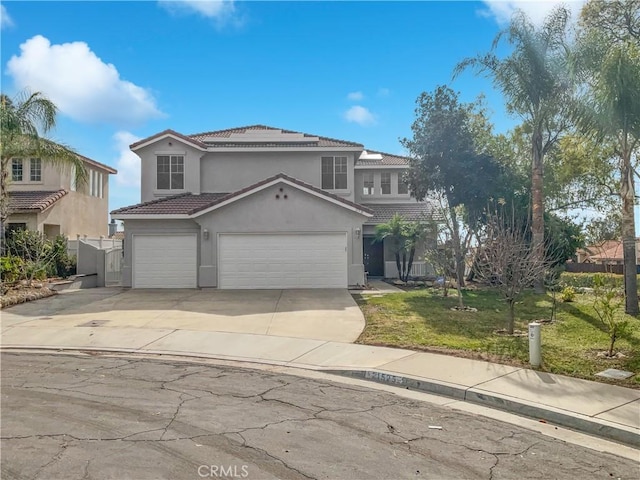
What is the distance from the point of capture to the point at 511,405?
6.64m

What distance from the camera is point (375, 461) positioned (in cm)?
476

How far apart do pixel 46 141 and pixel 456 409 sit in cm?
1797

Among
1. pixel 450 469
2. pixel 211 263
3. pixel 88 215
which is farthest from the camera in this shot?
pixel 88 215

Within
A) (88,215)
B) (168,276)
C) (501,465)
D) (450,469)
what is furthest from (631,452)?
(88,215)

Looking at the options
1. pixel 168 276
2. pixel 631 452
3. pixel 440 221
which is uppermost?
pixel 440 221

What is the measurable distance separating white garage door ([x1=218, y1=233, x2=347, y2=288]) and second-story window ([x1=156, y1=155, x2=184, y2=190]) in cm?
515

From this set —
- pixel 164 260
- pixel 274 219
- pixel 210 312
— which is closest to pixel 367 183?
pixel 274 219

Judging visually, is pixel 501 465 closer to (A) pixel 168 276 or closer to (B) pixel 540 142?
(B) pixel 540 142

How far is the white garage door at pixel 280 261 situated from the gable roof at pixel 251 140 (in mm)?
5855

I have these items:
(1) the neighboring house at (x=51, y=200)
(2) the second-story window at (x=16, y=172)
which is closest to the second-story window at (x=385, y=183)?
(1) the neighboring house at (x=51, y=200)

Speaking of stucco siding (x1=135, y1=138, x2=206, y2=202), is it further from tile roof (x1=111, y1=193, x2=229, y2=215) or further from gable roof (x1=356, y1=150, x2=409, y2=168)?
gable roof (x1=356, y1=150, x2=409, y2=168)

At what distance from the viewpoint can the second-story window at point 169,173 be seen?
23078mm

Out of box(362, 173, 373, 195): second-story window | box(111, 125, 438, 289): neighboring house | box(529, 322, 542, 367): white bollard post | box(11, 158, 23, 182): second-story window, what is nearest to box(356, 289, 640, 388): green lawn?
box(529, 322, 542, 367): white bollard post

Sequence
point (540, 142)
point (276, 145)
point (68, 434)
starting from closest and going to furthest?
1. point (68, 434)
2. point (540, 142)
3. point (276, 145)
